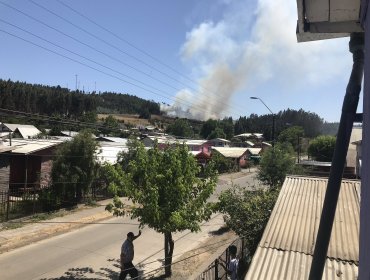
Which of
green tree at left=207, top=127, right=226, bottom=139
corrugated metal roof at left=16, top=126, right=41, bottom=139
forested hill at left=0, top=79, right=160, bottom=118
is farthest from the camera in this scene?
green tree at left=207, top=127, right=226, bottom=139

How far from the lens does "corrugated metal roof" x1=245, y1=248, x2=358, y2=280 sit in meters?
6.12

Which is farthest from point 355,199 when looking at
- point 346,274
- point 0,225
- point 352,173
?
point 352,173

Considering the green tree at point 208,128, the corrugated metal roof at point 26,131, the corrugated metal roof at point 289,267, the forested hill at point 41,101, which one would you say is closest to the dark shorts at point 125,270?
the corrugated metal roof at point 289,267

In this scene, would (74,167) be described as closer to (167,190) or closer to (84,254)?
(84,254)

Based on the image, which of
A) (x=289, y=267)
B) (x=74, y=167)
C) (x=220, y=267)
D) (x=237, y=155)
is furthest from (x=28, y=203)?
(x=237, y=155)

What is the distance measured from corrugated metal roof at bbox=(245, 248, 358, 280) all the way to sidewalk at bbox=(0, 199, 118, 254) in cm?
1185

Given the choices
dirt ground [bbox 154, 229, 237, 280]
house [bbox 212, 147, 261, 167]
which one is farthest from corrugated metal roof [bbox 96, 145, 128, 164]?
house [bbox 212, 147, 261, 167]

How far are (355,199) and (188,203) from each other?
201 inches

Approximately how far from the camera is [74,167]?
2250 centimetres

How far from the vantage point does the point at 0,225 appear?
18.6 m

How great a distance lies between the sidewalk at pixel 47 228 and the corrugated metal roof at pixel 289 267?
11.9m

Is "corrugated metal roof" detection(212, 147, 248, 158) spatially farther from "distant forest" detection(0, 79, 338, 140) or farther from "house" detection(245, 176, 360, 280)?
"house" detection(245, 176, 360, 280)

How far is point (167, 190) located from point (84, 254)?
4.96m

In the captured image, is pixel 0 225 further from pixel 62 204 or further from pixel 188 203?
pixel 188 203
